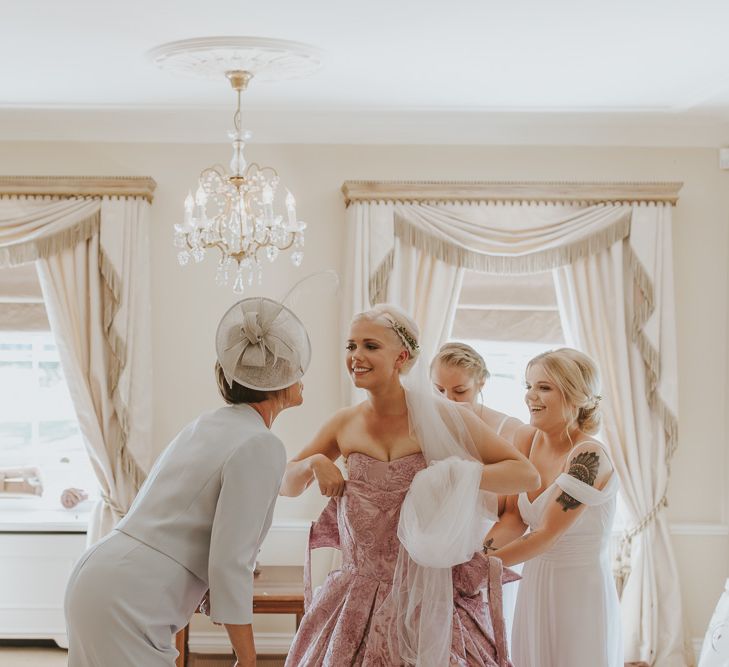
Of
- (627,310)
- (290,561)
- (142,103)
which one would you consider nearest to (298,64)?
(142,103)

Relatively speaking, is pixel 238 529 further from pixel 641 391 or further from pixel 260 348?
pixel 641 391

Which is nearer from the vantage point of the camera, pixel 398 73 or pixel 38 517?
pixel 398 73

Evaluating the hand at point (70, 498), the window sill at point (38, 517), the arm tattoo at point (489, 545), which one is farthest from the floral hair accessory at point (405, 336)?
the hand at point (70, 498)

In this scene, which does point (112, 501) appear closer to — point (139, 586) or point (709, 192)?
point (139, 586)

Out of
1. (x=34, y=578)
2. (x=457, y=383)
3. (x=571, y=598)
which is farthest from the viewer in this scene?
(x=34, y=578)

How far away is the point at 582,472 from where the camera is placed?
2.70 m

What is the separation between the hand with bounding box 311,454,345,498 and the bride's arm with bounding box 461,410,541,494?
1.20 ft

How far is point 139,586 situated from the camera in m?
2.03

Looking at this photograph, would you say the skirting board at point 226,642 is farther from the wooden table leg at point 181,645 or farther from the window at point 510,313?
the window at point 510,313

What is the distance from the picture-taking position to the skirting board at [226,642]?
198 inches

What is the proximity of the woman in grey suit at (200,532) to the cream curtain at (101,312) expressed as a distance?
2.95 metres

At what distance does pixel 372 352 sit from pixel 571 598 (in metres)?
1.06

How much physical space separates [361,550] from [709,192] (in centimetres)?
370

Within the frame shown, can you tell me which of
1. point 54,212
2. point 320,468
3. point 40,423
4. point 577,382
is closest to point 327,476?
point 320,468
